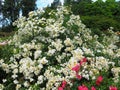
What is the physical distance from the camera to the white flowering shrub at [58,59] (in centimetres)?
560

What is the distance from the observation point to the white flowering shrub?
Answer: 5.60 m

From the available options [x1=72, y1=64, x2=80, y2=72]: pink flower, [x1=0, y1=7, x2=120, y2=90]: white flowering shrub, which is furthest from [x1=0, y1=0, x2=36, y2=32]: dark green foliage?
[x1=72, y1=64, x2=80, y2=72]: pink flower

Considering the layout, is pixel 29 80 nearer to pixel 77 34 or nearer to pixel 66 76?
pixel 66 76

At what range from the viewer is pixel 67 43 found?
6477 millimetres

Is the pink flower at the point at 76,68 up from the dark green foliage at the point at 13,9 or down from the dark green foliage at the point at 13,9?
down

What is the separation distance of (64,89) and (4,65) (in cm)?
139

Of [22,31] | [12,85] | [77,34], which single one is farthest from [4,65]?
[77,34]

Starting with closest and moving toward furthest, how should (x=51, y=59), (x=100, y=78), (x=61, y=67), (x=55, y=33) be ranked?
(x=100, y=78) → (x=61, y=67) → (x=51, y=59) → (x=55, y=33)

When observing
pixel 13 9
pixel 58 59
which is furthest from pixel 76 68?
pixel 13 9

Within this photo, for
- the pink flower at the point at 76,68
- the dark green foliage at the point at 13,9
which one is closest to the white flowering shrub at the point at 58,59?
the pink flower at the point at 76,68

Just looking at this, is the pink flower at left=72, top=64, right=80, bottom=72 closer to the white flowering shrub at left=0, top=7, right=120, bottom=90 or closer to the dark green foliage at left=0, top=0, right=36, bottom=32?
the white flowering shrub at left=0, top=7, right=120, bottom=90

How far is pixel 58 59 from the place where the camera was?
20.5 ft

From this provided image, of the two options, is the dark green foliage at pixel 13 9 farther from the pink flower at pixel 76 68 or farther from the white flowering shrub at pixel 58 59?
the pink flower at pixel 76 68

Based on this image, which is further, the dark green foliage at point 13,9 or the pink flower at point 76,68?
the dark green foliage at point 13,9
